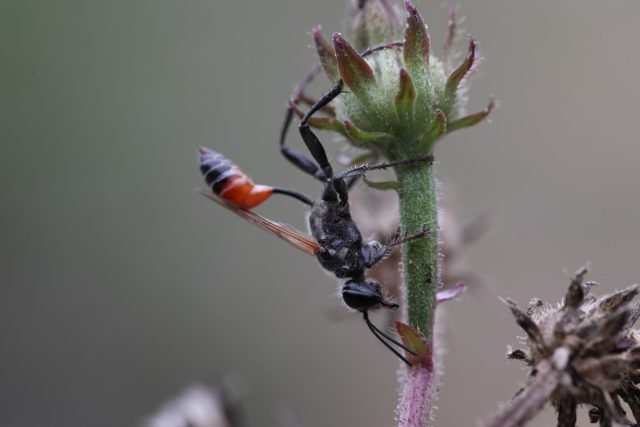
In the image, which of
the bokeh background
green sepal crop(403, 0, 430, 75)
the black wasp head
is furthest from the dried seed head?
the bokeh background

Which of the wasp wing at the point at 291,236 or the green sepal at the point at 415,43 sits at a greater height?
the green sepal at the point at 415,43

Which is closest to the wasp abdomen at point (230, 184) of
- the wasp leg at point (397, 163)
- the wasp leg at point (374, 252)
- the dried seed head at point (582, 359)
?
the wasp leg at point (374, 252)

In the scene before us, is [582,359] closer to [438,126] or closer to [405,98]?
[438,126]

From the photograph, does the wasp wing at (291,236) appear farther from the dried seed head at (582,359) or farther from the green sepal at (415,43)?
the dried seed head at (582,359)

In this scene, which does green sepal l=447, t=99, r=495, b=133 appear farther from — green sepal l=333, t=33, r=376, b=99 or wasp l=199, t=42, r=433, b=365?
wasp l=199, t=42, r=433, b=365

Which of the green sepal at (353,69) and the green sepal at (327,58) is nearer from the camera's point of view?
the green sepal at (353,69)

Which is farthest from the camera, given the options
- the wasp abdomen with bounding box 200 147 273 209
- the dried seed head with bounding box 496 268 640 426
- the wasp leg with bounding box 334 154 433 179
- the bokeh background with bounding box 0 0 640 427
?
the bokeh background with bounding box 0 0 640 427

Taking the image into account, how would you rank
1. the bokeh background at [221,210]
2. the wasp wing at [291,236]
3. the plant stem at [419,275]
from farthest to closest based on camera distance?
the bokeh background at [221,210]
the wasp wing at [291,236]
the plant stem at [419,275]
